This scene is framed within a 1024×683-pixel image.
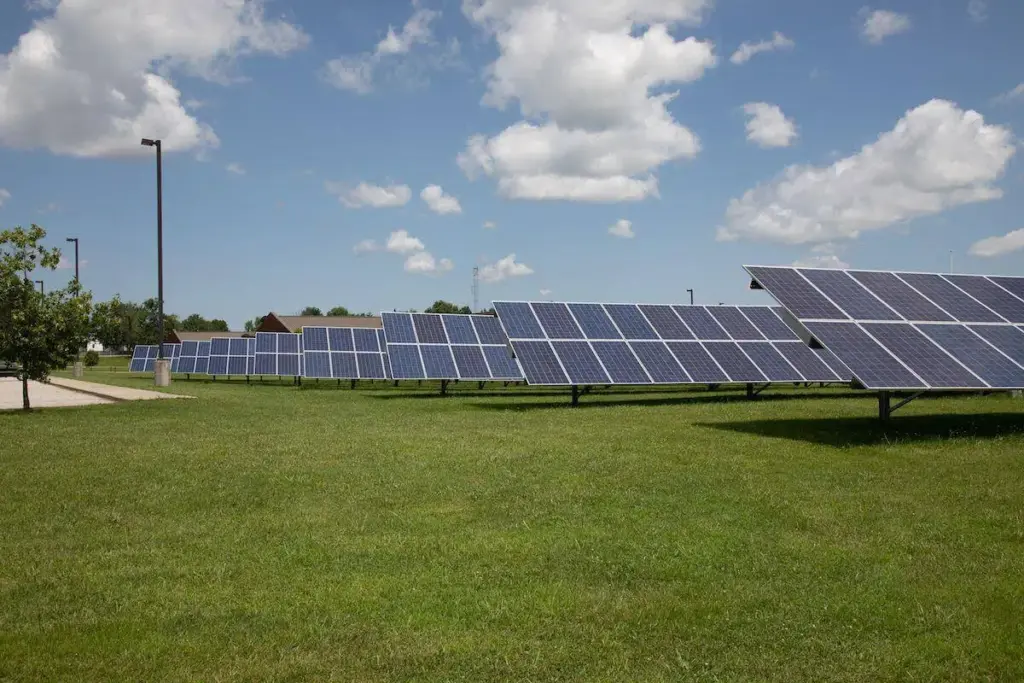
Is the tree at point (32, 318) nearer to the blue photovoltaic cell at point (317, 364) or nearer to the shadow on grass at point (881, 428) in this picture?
the blue photovoltaic cell at point (317, 364)

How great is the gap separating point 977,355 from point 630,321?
1303 centimetres

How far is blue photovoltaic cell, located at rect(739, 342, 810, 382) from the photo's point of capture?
2606 centimetres

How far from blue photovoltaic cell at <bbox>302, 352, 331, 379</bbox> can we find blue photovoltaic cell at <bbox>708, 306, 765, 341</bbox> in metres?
17.1

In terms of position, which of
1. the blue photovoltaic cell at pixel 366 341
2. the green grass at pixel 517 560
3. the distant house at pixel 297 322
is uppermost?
the distant house at pixel 297 322

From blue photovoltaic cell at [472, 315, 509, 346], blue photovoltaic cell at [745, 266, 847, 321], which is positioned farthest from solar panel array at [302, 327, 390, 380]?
blue photovoltaic cell at [745, 266, 847, 321]

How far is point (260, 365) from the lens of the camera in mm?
46594

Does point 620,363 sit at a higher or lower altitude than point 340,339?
lower

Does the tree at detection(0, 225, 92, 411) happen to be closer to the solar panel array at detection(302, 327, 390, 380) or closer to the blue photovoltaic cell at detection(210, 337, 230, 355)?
→ the solar panel array at detection(302, 327, 390, 380)

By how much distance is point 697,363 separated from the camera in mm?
25922

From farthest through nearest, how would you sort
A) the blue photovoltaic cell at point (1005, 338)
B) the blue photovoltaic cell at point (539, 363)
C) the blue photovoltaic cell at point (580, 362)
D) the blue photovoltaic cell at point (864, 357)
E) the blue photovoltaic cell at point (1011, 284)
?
1. the blue photovoltaic cell at point (580, 362)
2. the blue photovoltaic cell at point (539, 363)
3. the blue photovoltaic cell at point (1011, 284)
4. the blue photovoltaic cell at point (1005, 338)
5. the blue photovoltaic cell at point (864, 357)

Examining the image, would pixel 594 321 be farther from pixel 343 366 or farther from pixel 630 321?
pixel 343 366

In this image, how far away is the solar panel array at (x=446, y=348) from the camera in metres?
31.3

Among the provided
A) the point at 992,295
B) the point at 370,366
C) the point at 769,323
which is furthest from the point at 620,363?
the point at 370,366

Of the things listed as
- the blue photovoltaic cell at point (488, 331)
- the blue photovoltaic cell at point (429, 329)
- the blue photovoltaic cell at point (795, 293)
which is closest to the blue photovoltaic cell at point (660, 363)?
the blue photovoltaic cell at point (795, 293)
